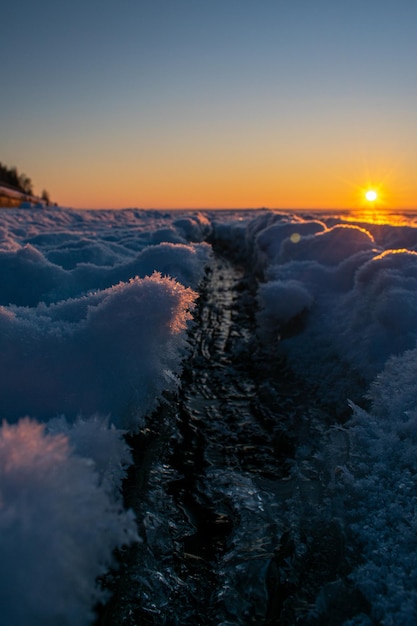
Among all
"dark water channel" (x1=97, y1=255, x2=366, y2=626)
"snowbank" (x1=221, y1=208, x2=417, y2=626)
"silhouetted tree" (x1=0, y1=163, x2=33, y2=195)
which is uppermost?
"silhouetted tree" (x1=0, y1=163, x2=33, y2=195)

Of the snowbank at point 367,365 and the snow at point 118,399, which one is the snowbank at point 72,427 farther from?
the snowbank at point 367,365

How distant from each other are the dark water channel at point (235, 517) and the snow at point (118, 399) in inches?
10.0

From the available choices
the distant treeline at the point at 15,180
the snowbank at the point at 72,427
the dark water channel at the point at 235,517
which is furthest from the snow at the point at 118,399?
the distant treeline at the point at 15,180

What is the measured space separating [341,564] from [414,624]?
0.56 m

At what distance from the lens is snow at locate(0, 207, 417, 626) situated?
1512 millimetres

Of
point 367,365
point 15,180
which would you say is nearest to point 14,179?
point 15,180

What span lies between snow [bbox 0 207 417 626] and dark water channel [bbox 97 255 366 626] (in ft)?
0.83

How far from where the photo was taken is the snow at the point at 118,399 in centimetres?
151

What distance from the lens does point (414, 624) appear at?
69.1 inches

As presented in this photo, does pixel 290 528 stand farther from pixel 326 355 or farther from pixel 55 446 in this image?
pixel 326 355

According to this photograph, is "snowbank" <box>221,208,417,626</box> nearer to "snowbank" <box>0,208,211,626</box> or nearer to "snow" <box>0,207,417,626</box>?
"snow" <box>0,207,417,626</box>

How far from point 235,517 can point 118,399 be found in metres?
1.13

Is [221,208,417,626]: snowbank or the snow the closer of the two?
the snow

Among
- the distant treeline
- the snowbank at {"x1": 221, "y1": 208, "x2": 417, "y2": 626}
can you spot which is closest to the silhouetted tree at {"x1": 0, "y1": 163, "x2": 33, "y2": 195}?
the distant treeline
